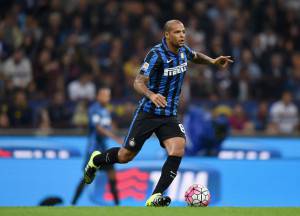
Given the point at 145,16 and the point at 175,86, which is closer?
the point at 175,86

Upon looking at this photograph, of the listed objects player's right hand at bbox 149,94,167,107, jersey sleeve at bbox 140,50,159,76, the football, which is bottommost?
the football

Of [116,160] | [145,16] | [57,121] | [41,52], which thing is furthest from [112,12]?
[116,160]

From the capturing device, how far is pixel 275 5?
18375 mm

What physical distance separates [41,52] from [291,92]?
17.5ft

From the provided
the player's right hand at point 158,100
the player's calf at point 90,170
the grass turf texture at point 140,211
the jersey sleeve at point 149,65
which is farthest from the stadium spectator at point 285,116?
the player's right hand at point 158,100

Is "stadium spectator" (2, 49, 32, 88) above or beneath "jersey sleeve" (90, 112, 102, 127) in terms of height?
above

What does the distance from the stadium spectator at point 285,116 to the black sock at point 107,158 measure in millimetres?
7394

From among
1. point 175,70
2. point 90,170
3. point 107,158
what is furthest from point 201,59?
point 90,170

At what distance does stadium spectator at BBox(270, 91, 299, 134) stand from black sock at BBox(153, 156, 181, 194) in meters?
7.70

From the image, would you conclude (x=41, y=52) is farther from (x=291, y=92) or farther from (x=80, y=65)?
(x=291, y=92)

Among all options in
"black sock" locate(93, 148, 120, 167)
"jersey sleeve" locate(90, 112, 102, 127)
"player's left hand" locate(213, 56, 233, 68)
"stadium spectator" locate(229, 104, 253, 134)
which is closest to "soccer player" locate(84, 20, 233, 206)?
"black sock" locate(93, 148, 120, 167)

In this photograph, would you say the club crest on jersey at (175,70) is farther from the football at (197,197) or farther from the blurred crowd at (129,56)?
the blurred crowd at (129,56)

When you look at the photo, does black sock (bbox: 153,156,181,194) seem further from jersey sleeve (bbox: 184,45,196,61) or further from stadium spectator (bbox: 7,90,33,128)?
stadium spectator (bbox: 7,90,33,128)

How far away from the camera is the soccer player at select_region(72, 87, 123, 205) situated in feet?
40.4
